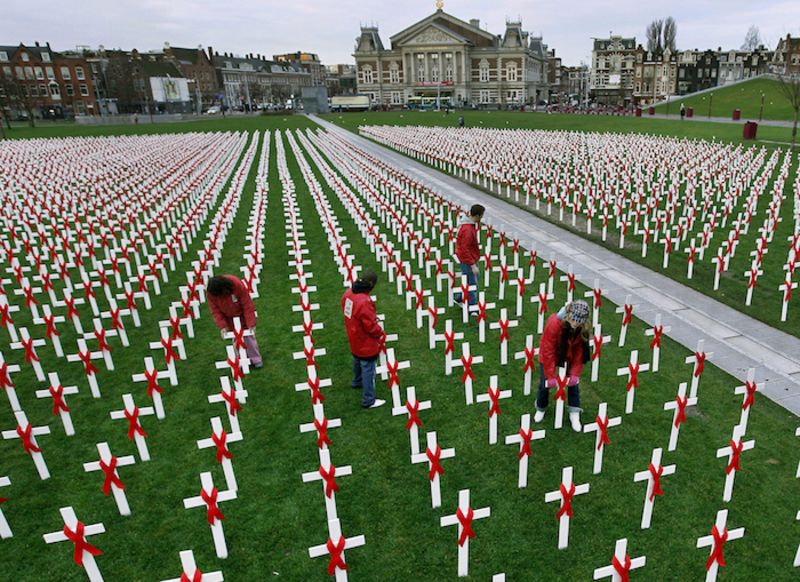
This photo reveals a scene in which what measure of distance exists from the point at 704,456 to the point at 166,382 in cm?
657

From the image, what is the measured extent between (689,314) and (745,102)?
7139 centimetres

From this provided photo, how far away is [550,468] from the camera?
18.1 ft

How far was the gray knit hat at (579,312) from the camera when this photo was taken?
5121 mm

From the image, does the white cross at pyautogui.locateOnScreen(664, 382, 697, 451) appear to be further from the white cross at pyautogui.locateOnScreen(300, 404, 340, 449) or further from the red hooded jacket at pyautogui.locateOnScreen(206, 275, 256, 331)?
the red hooded jacket at pyautogui.locateOnScreen(206, 275, 256, 331)

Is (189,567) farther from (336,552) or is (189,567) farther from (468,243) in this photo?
(468,243)

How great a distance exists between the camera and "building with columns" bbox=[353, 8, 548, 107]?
105250mm

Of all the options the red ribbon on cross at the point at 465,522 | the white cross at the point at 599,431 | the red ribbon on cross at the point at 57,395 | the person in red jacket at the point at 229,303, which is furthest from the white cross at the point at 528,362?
the red ribbon on cross at the point at 57,395

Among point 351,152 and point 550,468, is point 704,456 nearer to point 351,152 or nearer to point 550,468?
point 550,468

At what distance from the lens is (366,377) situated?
6383mm

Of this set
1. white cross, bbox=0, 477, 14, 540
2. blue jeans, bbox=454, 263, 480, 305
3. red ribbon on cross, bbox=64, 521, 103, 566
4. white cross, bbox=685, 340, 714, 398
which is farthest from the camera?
blue jeans, bbox=454, 263, 480, 305

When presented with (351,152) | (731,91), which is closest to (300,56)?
(731,91)

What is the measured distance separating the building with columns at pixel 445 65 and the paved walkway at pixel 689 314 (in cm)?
9552

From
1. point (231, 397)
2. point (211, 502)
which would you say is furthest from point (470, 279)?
point (211, 502)

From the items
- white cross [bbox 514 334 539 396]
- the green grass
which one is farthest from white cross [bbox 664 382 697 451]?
the green grass
